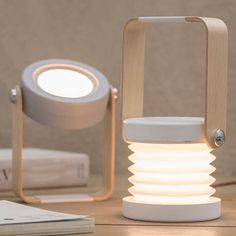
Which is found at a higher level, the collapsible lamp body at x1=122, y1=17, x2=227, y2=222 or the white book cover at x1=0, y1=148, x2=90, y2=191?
the collapsible lamp body at x1=122, y1=17, x2=227, y2=222

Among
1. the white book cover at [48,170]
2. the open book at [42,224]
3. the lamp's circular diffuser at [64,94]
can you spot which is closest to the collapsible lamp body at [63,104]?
the lamp's circular diffuser at [64,94]

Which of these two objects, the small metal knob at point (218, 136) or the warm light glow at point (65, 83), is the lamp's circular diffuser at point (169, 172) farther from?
the warm light glow at point (65, 83)

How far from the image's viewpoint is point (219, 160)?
168 centimetres

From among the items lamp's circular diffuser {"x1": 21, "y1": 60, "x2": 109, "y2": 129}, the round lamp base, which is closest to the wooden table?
the round lamp base

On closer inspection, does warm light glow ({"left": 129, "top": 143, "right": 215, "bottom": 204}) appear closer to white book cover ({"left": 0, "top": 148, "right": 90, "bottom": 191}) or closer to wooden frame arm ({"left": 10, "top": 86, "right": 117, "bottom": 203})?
wooden frame arm ({"left": 10, "top": 86, "right": 117, "bottom": 203})

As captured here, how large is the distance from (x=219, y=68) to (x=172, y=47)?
0.66m

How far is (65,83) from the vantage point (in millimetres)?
1294

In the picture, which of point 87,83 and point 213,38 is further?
point 87,83

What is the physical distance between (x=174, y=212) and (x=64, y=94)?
12.2 inches

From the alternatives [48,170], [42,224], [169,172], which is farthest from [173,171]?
[48,170]

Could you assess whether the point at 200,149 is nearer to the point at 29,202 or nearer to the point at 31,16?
the point at 29,202

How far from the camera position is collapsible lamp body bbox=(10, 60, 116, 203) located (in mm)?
1226

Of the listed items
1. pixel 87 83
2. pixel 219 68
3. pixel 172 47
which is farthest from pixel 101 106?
pixel 172 47

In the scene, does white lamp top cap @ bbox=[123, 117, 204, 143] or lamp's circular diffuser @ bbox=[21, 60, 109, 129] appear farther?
lamp's circular diffuser @ bbox=[21, 60, 109, 129]
